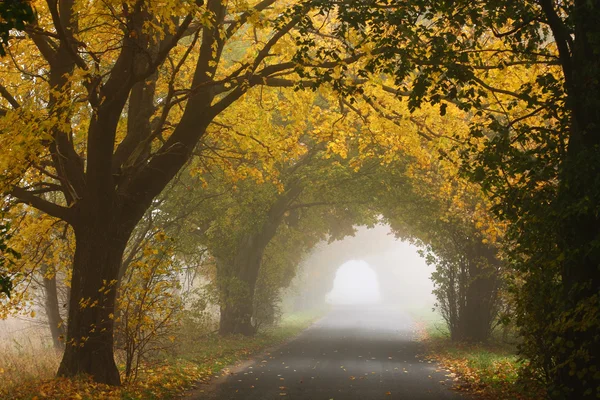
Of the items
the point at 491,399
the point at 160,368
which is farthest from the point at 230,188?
the point at 491,399

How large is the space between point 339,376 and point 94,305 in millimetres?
5974

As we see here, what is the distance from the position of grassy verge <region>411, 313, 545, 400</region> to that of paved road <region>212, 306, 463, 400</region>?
50 cm

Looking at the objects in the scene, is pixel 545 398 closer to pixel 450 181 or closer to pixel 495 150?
pixel 495 150

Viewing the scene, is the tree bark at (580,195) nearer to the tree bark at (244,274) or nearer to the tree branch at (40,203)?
the tree branch at (40,203)

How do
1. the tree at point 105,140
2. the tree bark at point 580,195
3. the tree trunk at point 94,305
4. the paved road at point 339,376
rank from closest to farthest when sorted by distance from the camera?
1. the tree bark at point 580,195
2. the tree at point 105,140
3. the tree trunk at point 94,305
4. the paved road at point 339,376

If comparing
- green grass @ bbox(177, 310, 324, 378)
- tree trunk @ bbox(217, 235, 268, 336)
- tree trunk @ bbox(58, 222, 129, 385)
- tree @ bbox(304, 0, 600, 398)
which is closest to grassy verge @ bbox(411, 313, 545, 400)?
tree @ bbox(304, 0, 600, 398)

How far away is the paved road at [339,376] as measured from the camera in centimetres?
1109

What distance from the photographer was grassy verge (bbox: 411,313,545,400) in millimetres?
9531

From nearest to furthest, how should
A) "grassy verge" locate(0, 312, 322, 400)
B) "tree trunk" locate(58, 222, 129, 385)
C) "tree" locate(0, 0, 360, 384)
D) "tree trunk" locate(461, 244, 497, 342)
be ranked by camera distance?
"grassy verge" locate(0, 312, 322, 400), "tree" locate(0, 0, 360, 384), "tree trunk" locate(58, 222, 129, 385), "tree trunk" locate(461, 244, 497, 342)

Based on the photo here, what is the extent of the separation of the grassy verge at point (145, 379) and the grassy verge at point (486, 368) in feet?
19.0

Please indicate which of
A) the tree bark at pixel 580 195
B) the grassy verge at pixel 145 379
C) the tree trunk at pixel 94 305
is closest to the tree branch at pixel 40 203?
the tree trunk at pixel 94 305

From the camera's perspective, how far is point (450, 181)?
17781mm

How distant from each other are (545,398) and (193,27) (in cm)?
999

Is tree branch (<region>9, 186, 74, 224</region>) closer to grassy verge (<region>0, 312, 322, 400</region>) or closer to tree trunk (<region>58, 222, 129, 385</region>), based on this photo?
tree trunk (<region>58, 222, 129, 385</region>)
